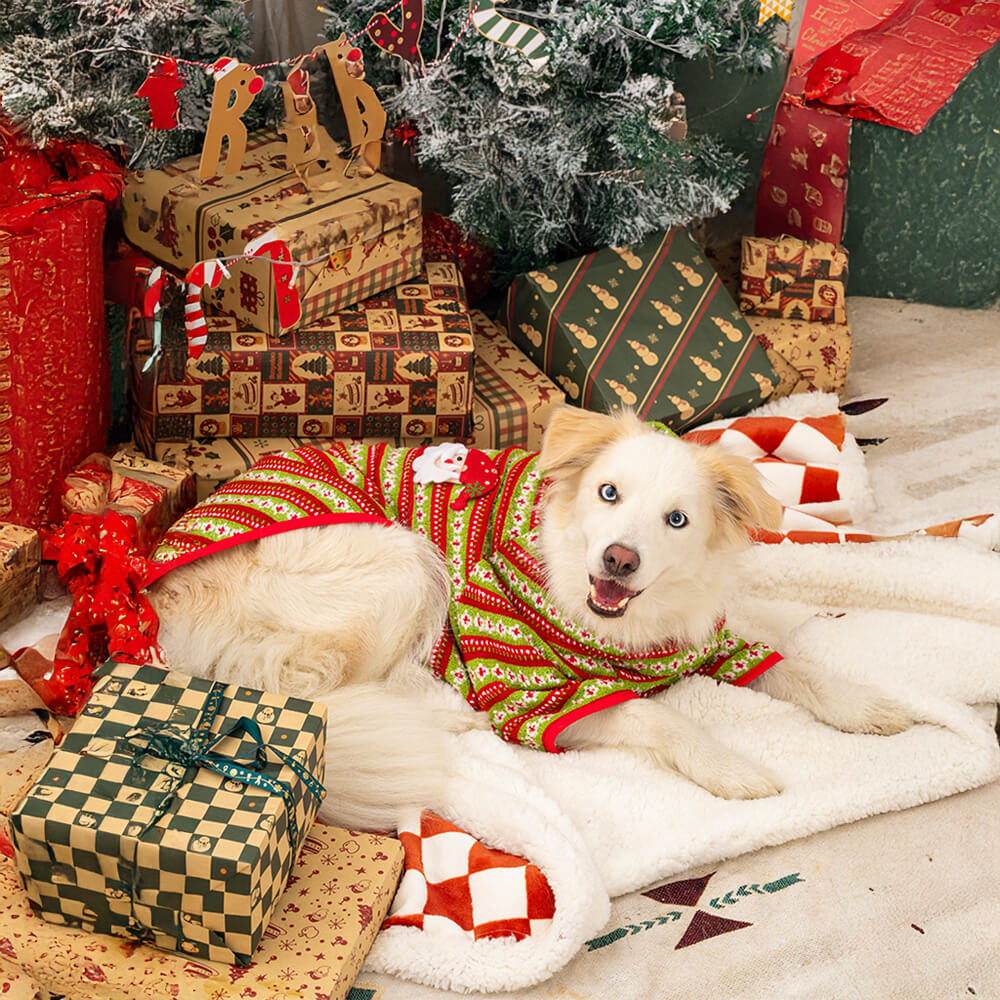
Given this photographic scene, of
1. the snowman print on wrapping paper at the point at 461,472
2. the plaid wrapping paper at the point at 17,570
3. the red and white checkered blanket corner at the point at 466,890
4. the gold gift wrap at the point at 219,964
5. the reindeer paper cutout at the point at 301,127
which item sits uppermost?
the reindeer paper cutout at the point at 301,127

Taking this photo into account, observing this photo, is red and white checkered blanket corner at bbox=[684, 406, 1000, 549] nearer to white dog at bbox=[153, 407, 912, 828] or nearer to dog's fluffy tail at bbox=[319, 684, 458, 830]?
white dog at bbox=[153, 407, 912, 828]

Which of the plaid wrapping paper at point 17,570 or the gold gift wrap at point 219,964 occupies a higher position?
the plaid wrapping paper at point 17,570

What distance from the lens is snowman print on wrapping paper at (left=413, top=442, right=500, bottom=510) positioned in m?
2.19

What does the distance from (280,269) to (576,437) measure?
33.1 inches

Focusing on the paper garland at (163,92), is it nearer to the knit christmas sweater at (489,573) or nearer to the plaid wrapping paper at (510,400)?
the knit christmas sweater at (489,573)

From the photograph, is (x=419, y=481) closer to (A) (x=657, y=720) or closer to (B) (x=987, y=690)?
(A) (x=657, y=720)

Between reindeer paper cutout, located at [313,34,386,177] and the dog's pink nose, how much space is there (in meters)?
1.31

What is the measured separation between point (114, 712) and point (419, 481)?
76 centimetres

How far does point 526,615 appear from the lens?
6.98 feet

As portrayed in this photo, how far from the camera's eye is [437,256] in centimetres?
312

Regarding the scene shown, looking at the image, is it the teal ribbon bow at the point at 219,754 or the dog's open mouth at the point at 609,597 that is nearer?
the teal ribbon bow at the point at 219,754

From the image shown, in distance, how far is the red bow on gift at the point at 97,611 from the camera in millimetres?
1981

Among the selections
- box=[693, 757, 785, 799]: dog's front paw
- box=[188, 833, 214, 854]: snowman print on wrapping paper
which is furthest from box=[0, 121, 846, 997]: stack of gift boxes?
box=[693, 757, 785, 799]: dog's front paw

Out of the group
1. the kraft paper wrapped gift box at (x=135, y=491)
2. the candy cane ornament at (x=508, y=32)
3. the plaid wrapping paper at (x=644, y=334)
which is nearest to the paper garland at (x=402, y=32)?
the candy cane ornament at (x=508, y=32)
